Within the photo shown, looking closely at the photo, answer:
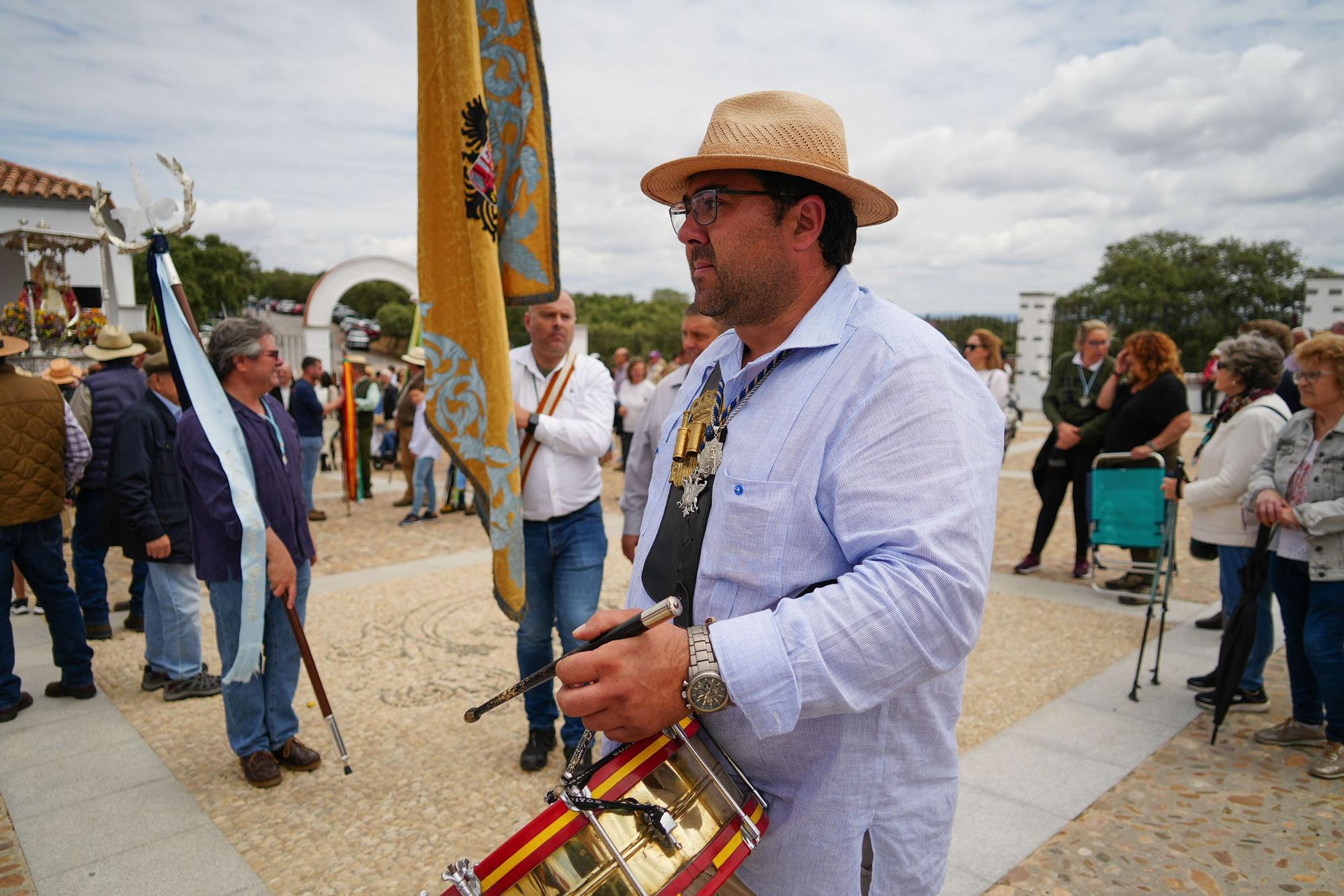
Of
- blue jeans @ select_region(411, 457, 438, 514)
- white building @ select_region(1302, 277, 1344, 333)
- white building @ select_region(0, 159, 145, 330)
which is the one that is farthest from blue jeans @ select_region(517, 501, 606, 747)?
white building @ select_region(1302, 277, 1344, 333)

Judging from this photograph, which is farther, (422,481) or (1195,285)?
(1195,285)

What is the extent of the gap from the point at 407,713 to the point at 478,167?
10.6 ft

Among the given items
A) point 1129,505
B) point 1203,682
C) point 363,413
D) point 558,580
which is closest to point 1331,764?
point 1203,682

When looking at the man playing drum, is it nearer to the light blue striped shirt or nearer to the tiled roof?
the light blue striped shirt

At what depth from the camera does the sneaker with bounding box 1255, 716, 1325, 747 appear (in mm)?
4113

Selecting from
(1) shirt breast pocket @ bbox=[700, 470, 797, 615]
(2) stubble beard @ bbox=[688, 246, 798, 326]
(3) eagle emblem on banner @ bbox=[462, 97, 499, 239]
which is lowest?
(1) shirt breast pocket @ bbox=[700, 470, 797, 615]

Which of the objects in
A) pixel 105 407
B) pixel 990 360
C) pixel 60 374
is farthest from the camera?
pixel 990 360

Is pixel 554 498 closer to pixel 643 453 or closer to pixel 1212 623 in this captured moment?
pixel 643 453

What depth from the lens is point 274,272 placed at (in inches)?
3775

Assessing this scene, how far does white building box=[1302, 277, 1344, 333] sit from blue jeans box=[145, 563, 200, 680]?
77.8ft

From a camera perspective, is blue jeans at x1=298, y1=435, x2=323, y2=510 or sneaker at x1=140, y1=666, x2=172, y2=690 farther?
blue jeans at x1=298, y1=435, x2=323, y2=510

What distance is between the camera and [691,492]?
1.64 m

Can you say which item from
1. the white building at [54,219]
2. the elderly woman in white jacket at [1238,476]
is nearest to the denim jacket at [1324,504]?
the elderly woman in white jacket at [1238,476]

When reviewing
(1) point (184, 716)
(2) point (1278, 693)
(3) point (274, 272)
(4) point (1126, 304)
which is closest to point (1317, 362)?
(2) point (1278, 693)
